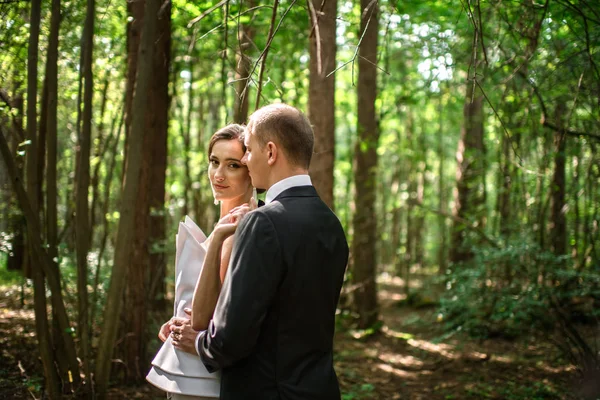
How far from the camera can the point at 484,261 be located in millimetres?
7281

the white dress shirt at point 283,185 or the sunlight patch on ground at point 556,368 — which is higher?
the white dress shirt at point 283,185

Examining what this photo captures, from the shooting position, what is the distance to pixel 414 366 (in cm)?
758

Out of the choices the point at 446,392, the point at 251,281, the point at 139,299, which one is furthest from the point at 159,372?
the point at 446,392

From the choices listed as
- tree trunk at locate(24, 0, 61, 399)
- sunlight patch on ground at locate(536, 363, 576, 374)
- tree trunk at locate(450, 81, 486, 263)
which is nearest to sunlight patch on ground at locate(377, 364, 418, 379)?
sunlight patch on ground at locate(536, 363, 576, 374)

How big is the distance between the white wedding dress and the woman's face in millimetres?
246

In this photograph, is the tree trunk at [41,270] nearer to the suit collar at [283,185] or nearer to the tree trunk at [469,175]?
the suit collar at [283,185]

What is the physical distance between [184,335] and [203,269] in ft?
1.00

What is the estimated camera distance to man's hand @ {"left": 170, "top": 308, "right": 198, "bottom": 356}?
211 cm

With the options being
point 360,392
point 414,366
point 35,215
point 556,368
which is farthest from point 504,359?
point 35,215

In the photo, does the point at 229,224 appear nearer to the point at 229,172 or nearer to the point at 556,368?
the point at 229,172

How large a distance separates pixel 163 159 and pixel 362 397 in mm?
3694

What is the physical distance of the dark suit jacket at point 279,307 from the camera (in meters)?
1.85

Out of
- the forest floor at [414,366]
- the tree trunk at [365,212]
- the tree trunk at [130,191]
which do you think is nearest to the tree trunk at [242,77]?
the tree trunk at [130,191]

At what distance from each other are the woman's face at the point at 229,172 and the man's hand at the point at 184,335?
635 millimetres
